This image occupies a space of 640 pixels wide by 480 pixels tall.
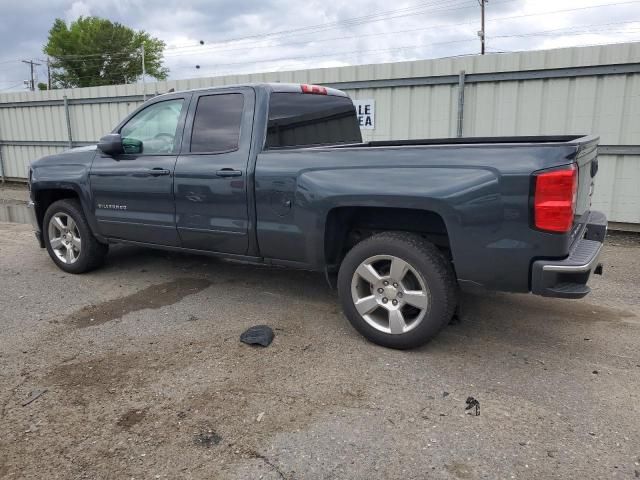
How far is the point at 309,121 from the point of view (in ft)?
14.9

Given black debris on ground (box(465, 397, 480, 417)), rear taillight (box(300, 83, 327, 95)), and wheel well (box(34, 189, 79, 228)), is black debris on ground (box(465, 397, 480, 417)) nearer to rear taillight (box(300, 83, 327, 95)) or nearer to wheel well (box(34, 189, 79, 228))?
rear taillight (box(300, 83, 327, 95))

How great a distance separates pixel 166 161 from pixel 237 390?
2.30 metres

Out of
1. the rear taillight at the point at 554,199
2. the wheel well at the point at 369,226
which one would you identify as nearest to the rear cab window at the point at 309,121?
the wheel well at the point at 369,226

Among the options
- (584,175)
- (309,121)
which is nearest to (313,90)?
(309,121)

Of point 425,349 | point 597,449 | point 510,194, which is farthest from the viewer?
point 425,349

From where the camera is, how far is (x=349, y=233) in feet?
13.0

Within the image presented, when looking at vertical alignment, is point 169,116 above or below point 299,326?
above

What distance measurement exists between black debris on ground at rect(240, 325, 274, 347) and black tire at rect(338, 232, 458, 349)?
0.63 metres

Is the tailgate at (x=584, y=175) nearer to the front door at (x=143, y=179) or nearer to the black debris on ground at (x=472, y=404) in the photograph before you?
the black debris on ground at (x=472, y=404)

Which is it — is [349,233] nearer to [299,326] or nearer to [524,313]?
[299,326]

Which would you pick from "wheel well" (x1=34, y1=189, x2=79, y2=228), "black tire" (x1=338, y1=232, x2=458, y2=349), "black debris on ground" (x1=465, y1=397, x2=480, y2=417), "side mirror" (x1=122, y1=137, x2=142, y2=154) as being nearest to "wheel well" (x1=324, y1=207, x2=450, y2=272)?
"black tire" (x1=338, y1=232, x2=458, y2=349)

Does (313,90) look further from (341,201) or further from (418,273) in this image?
(418,273)

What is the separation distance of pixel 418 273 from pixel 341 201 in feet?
2.35

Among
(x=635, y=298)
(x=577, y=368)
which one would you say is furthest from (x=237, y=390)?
(x=635, y=298)
